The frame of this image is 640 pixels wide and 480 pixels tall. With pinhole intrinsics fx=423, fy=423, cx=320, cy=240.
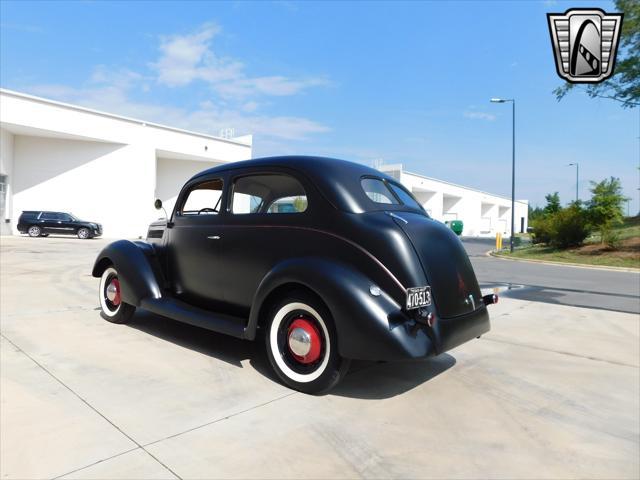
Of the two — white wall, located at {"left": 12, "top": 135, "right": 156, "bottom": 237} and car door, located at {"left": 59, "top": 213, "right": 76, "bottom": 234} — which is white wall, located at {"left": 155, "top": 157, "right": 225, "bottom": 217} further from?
car door, located at {"left": 59, "top": 213, "right": 76, "bottom": 234}

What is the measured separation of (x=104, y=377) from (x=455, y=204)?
202 feet

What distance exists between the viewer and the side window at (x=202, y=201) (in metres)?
4.19

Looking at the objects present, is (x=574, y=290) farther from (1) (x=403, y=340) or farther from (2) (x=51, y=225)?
(2) (x=51, y=225)

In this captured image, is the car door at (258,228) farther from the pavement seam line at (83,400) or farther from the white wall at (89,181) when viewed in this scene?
the white wall at (89,181)

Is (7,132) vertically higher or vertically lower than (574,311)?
higher

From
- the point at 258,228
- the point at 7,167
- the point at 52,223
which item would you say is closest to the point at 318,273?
the point at 258,228

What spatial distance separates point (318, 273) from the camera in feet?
9.60

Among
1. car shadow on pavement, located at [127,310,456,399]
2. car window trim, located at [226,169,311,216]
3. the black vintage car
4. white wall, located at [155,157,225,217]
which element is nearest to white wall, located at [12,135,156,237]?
white wall, located at [155,157,225,217]

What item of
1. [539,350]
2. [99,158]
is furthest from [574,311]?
[99,158]

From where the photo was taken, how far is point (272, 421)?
2.60m

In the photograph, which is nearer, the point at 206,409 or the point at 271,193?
the point at 206,409

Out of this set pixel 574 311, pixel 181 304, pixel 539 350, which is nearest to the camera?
pixel 181 304

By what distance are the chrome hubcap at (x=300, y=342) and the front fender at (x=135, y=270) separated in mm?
1704

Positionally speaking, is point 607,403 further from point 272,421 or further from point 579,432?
point 272,421
